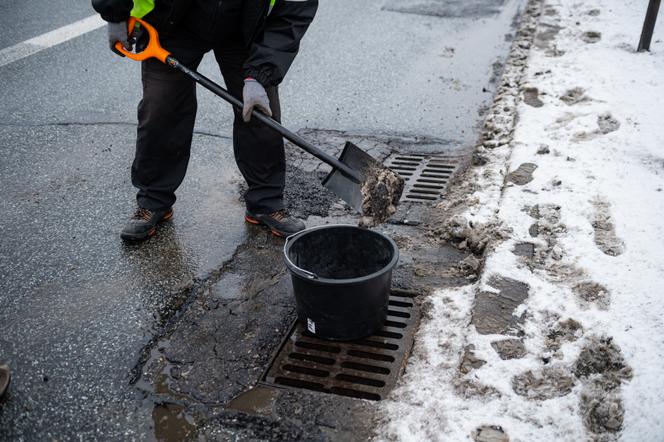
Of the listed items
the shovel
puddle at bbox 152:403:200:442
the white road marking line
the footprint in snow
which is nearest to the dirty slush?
the shovel

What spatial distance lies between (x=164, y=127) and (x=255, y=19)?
2.29ft

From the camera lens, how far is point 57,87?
15.9 ft

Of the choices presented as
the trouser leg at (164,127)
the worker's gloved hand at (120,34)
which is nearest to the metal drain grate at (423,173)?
the trouser leg at (164,127)

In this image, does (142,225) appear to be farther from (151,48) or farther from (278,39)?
(278,39)

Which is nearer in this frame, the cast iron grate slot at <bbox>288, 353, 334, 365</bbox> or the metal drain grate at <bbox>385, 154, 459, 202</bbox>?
the cast iron grate slot at <bbox>288, 353, 334, 365</bbox>

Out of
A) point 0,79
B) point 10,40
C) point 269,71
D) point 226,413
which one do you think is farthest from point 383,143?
point 10,40

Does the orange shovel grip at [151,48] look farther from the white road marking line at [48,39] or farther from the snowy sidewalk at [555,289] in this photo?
the white road marking line at [48,39]

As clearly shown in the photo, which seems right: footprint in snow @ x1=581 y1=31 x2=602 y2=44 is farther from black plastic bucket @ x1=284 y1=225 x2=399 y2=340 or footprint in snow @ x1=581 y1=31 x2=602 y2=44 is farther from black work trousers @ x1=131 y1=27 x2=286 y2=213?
black plastic bucket @ x1=284 y1=225 x2=399 y2=340

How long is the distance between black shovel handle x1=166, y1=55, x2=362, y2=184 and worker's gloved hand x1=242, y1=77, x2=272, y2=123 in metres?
0.03

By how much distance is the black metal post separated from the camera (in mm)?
4773

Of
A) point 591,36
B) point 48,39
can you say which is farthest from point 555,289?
point 48,39

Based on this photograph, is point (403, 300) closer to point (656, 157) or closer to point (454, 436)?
point (454, 436)

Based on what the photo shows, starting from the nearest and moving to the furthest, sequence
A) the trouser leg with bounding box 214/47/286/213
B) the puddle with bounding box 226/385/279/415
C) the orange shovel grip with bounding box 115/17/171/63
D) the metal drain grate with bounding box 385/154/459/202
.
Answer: the puddle with bounding box 226/385/279/415, the orange shovel grip with bounding box 115/17/171/63, the trouser leg with bounding box 214/47/286/213, the metal drain grate with bounding box 385/154/459/202

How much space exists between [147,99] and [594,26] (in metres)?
4.55
